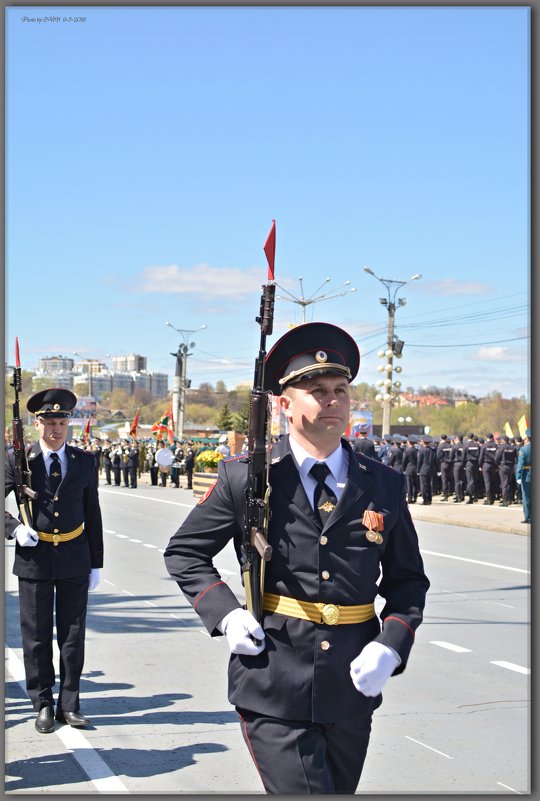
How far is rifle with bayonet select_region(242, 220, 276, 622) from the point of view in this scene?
3.62 meters

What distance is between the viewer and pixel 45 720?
6477mm

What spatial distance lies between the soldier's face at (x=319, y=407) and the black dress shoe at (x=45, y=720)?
3.56 m

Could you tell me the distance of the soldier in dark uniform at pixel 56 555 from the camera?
661 centimetres

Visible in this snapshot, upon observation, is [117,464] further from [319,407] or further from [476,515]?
[319,407]

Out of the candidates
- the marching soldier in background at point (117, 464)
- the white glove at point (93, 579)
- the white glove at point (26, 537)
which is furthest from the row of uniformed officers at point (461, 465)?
the white glove at point (26, 537)

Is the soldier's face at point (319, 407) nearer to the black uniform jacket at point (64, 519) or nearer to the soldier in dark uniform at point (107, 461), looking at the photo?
the black uniform jacket at point (64, 519)

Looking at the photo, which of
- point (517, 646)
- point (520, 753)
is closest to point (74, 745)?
point (520, 753)

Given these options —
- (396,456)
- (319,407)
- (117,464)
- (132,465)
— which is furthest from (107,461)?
(319,407)

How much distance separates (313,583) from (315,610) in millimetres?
93

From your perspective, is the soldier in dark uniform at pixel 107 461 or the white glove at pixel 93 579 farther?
the soldier in dark uniform at pixel 107 461

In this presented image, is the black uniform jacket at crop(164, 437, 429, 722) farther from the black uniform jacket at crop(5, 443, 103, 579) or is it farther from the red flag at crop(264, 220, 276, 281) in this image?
the black uniform jacket at crop(5, 443, 103, 579)

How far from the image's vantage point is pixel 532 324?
3852 mm

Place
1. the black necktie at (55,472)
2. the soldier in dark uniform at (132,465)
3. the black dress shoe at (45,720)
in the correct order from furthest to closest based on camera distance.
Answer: the soldier in dark uniform at (132,465)
the black necktie at (55,472)
the black dress shoe at (45,720)

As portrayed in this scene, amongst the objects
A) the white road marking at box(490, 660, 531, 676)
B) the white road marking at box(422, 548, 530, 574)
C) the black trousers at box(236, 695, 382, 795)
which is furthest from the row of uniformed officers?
the black trousers at box(236, 695, 382, 795)
